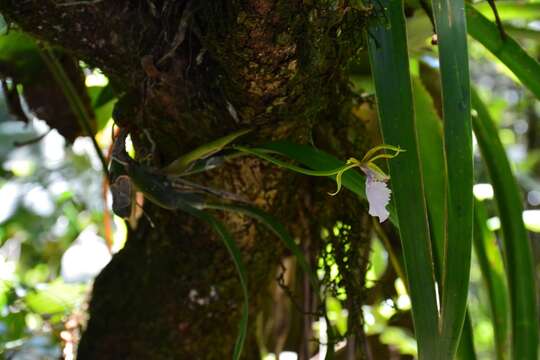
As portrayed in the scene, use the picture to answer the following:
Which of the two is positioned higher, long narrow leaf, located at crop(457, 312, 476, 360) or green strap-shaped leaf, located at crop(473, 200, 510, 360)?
long narrow leaf, located at crop(457, 312, 476, 360)

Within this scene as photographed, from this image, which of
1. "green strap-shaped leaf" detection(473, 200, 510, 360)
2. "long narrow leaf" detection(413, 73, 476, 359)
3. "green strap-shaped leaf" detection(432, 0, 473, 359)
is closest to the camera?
"green strap-shaped leaf" detection(432, 0, 473, 359)

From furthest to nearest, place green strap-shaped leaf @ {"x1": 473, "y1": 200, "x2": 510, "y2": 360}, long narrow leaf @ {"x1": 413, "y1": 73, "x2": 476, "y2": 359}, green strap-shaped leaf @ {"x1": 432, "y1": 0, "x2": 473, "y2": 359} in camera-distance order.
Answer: green strap-shaped leaf @ {"x1": 473, "y1": 200, "x2": 510, "y2": 360}
long narrow leaf @ {"x1": 413, "y1": 73, "x2": 476, "y2": 359}
green strap-shaped leaf @ {"x1": 432, "y1": 0, "x2": 473, "y2": 359}

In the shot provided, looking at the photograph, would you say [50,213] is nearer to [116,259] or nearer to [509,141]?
[116,259]

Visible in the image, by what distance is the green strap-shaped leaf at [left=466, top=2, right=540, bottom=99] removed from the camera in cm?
52

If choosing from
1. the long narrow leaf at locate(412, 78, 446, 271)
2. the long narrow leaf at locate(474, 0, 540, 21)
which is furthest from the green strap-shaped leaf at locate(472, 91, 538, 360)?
the long narrow leaf at locate(474, 0, 540, 21)

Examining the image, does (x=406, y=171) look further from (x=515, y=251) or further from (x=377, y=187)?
(x=515, y=251)

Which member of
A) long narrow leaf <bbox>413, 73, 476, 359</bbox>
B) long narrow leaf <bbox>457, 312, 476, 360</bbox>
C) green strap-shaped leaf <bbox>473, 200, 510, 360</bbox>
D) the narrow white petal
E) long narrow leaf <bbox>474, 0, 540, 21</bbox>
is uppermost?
long narrow leaf <bbox>474, 0, 540, 21</bbox>

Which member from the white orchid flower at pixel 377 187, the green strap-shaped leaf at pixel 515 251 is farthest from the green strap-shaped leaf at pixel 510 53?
the white orchid flower at pixel 377 187

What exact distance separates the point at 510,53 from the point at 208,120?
9.6 inches

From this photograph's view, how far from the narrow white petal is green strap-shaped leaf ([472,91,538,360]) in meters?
0.22

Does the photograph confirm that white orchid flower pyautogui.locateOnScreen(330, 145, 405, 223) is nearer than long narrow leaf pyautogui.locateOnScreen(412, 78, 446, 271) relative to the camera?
Yes

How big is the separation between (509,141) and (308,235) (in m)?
1.31

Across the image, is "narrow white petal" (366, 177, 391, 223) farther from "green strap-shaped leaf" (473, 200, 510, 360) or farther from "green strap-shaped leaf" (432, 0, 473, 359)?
"green strap-shaped leaf" (473, 200, 510, 360)

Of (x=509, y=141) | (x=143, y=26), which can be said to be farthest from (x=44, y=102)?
(x=509, y=141)
